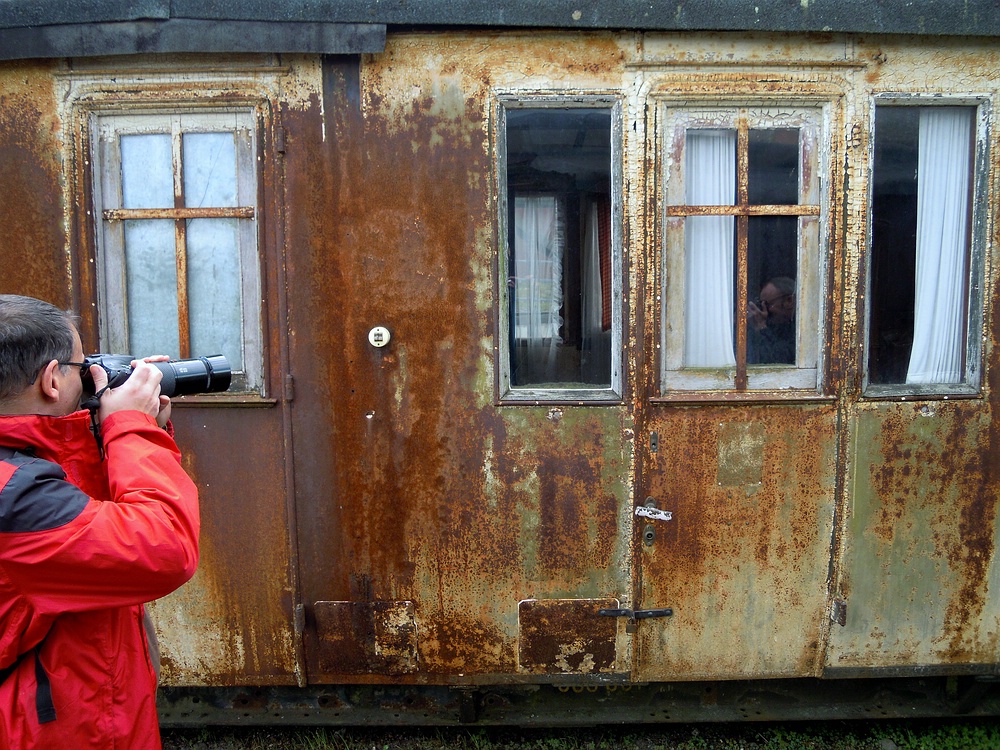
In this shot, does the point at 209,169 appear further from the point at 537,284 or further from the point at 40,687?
the point at 40,687

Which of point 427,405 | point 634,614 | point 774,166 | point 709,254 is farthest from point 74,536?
point 774,166

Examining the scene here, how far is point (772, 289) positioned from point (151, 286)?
103 inches

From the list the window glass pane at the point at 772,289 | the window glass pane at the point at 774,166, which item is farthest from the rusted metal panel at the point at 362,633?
the window glass pane at the point at 774,166

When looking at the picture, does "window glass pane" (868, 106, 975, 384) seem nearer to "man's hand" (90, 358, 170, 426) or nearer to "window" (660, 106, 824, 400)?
"window" (660, 106, 824, 400)

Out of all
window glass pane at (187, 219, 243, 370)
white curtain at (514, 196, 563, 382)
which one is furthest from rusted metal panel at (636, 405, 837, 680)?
window glass pane at (187, 219, 243, 370)

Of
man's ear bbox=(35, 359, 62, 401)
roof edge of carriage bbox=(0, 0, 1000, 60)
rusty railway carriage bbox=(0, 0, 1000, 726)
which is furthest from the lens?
rusty railway carriage bbox=(0, 0, 1000, 726)

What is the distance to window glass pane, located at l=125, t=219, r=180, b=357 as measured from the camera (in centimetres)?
286

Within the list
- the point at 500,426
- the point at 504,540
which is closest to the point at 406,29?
the point at 500,426

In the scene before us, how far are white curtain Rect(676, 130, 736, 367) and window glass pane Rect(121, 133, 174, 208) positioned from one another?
215 cm

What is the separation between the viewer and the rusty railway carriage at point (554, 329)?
2748 mm

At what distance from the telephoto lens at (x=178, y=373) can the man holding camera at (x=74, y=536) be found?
0.04m

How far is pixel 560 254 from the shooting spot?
2887mm

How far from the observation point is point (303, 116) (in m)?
2.75

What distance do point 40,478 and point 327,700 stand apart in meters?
2.10
